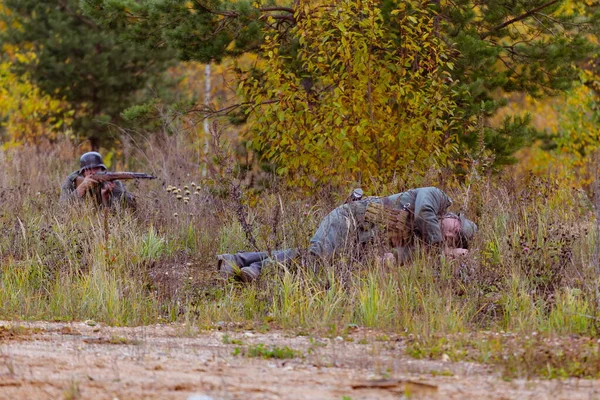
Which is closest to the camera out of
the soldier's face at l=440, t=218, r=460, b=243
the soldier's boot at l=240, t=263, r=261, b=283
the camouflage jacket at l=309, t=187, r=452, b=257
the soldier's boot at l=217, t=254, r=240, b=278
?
the soldier's boot at l=240, t=263, r=261, b=283

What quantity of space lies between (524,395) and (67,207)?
6924 mm

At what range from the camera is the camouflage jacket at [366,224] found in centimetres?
870

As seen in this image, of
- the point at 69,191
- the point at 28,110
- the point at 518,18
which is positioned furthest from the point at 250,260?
the point at 28,110

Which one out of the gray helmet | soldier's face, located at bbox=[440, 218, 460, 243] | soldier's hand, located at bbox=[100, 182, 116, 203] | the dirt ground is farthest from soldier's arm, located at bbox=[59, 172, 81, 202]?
the dirt ground

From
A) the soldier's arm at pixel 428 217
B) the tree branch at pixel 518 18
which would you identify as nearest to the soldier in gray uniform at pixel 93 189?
the soldier's arm at pixel 428 217

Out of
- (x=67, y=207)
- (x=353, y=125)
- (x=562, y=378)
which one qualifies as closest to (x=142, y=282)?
(x=67, y=207)

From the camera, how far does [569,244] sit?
8.37 metres

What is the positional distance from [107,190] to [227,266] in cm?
320

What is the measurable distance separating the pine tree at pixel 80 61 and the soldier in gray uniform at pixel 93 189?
6.87m

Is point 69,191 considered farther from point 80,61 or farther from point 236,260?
point 80,61

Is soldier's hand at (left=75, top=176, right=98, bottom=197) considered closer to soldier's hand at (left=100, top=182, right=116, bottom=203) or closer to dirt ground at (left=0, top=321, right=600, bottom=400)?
soldier's hand at (left=100, top=182, right=116, bottom=203)

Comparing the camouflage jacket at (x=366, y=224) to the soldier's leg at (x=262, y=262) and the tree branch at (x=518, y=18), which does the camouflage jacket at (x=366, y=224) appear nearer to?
the soldier's leg at (x=262, y=262)

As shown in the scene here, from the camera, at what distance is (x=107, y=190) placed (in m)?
11.6

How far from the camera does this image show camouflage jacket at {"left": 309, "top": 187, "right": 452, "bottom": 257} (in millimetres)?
8703
